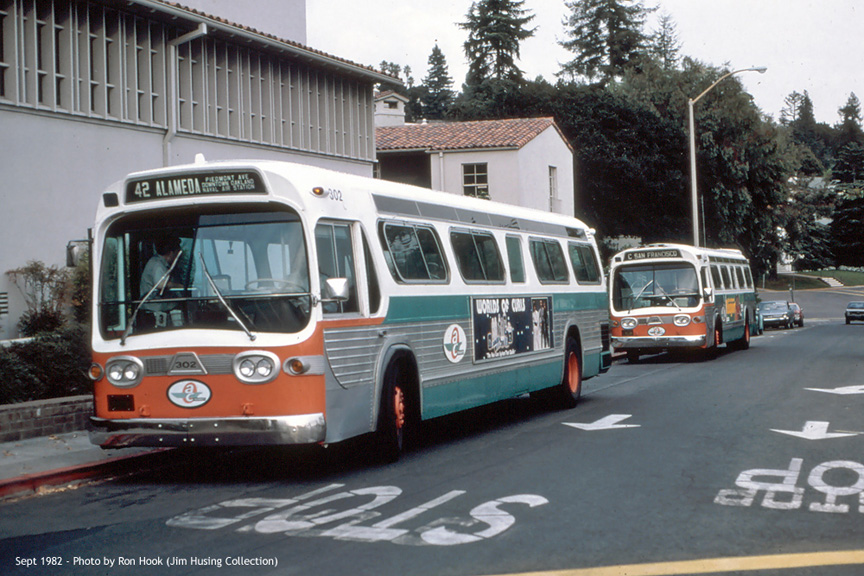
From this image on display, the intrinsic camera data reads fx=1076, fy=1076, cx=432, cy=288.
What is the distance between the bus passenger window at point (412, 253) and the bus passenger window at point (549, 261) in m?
3.32

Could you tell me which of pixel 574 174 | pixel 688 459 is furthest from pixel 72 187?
pixel 574 174

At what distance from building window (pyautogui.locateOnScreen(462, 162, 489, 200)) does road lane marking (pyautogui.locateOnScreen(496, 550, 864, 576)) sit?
3658 cm

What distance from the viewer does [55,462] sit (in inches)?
392

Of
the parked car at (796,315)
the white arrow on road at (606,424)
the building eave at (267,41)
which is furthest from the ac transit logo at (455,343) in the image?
the parked car at (796,315)

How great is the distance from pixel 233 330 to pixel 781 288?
293ft

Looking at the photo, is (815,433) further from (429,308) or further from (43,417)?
(43,417)

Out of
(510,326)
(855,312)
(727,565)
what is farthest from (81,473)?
(855,312)

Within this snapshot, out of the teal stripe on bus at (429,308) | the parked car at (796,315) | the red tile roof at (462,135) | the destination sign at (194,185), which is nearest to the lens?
the destination sign at (194,185)

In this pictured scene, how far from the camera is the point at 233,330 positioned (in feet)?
29.4

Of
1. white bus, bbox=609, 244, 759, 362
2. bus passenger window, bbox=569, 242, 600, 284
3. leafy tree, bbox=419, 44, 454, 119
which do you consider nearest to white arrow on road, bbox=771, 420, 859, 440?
bus passenger window, bbox=569, 242, 600, 284

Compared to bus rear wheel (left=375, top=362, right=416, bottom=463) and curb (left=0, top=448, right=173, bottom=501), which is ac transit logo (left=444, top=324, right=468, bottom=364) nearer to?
bus rear wheel (left=375, top=362, right=416, bottom=463)

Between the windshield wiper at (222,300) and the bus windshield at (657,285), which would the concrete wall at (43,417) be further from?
the bus windshield at (657,285)

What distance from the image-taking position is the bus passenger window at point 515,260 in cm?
1382

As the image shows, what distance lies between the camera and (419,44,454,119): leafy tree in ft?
425
